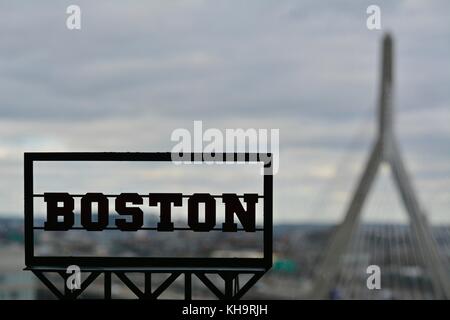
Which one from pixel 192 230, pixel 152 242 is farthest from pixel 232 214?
pixel 152 242

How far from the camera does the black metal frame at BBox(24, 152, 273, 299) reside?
10156 millimetres

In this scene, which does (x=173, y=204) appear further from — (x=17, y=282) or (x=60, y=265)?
(x=17, y=282)

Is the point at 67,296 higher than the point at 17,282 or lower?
higher

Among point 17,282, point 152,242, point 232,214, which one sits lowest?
point 17,282

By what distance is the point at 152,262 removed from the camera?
10.4 m

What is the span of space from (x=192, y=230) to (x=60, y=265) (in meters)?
1.52

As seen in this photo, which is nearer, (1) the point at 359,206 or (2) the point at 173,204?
(2) the point at 173,204

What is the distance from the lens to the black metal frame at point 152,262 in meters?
10.2

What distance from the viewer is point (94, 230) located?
1045 centimetres

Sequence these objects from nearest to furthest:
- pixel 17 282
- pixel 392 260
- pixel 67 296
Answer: pixel 67 296 < pixel 17 282 < pixel 392 260
